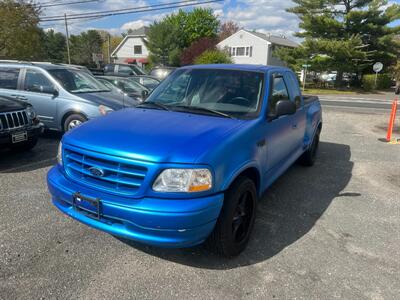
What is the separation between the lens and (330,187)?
5398 millimetres

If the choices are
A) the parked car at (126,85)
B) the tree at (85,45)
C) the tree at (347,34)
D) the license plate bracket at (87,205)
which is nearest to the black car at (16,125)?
the license plate bracket at (87,205)

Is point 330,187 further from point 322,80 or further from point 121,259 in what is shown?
point 322,80

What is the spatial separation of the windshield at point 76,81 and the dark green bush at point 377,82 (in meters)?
31.1

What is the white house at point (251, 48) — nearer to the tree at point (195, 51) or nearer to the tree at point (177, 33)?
the tree at point (195, 51)

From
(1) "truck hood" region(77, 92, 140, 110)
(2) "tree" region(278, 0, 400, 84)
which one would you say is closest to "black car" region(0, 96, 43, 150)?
(1) "truck hood" region(77, 92, 140, 110)

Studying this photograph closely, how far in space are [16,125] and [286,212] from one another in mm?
4551

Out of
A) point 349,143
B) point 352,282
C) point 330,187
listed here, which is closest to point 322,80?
point 349,143

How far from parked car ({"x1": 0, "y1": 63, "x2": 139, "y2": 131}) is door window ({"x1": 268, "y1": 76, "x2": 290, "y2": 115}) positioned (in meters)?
3.88

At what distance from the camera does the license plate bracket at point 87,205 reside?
111 inches

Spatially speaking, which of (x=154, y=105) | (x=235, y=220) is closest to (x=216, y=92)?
(x=154, y=105)

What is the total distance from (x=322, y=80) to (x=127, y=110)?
126 ft

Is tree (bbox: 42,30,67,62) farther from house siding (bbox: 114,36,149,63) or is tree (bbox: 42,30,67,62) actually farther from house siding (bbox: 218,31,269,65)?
house siding (bbox: 218,31,269,65)

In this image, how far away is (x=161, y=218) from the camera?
259 centimetres

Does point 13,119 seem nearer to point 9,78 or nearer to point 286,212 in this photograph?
point 9,78
